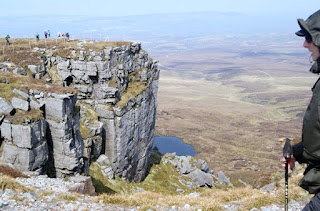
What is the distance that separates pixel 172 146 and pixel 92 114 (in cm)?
10065

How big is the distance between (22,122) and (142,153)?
37297 mm

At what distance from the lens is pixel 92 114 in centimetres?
5022

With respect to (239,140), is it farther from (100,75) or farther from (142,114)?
(100,75)

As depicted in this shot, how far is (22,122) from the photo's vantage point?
27.5 metres

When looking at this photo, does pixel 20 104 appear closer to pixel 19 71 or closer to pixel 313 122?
pixel 19 71

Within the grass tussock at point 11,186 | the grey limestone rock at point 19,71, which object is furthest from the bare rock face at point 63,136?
the grey limestone rock at point 19,71

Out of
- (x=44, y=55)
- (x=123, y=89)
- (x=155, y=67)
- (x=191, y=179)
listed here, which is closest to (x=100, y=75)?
(x=123, y=89)

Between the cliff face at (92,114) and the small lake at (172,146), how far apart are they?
2793 inches

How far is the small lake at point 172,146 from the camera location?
447 feet

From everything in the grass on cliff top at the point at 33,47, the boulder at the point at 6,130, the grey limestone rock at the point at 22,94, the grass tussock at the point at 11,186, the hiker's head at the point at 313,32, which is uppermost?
the hiker's head at the point at 313,32

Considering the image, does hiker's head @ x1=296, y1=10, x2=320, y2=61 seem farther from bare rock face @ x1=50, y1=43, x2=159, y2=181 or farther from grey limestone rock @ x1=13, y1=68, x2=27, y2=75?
grey limestone rock @ x1=13, y1=68, x2=27, y2=75

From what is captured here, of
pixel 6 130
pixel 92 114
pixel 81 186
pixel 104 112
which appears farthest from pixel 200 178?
pixel 6 130

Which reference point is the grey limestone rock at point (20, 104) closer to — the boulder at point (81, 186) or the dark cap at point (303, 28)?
the boulder at point (81, 186)

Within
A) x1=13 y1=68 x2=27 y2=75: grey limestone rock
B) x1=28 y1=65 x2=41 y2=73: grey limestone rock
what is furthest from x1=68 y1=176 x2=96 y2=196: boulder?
x1=28 y1=65 x2=41 y2=73: grey limestone rock
